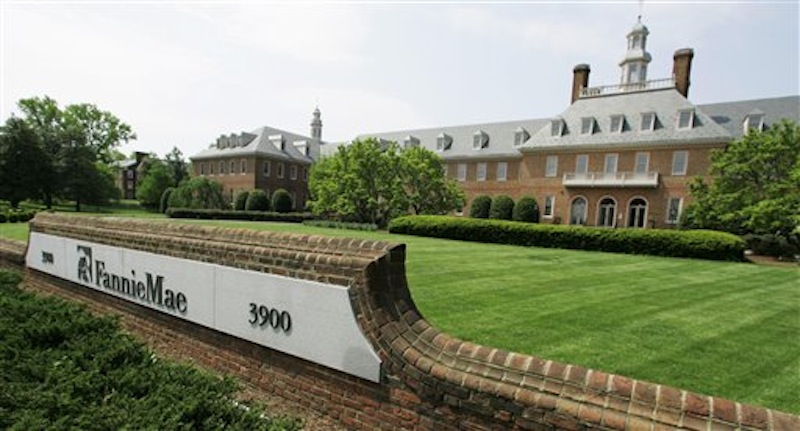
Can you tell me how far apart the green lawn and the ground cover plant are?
3064 mm

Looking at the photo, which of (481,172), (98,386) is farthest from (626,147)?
(98,386)

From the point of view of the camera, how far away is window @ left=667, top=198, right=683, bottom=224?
30.5 metres

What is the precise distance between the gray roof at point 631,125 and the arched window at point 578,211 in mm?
4563

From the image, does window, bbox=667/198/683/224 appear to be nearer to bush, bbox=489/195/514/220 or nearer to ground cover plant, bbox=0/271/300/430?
bush, bbox=489/195/514/220

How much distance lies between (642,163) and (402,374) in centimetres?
3474

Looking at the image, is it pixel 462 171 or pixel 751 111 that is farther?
pixel 462 171

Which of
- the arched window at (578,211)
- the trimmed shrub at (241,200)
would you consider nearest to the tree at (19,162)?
the trimmed shrub at (241,200)

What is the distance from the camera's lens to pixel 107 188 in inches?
1879

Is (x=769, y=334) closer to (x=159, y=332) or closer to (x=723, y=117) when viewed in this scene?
(x=159, y=332)

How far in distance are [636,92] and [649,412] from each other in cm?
3937

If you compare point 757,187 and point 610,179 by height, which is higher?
point 610,179

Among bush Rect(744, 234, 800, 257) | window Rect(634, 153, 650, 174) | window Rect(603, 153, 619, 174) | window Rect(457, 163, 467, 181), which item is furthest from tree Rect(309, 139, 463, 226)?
bush Rect(744, 234, 800, 257)

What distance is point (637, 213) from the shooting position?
32.3 m

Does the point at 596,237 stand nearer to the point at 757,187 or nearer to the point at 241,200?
the point at 757,187
